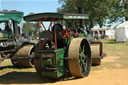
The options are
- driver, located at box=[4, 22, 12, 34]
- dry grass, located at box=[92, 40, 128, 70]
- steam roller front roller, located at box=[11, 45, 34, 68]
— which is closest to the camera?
steam roller front roller, located at box=[11, 45, 34, 68]

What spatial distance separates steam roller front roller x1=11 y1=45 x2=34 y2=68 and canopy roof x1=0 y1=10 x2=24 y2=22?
4.24 feet

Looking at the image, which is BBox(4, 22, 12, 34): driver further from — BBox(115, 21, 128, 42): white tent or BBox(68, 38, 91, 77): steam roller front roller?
BBox(115, 21, 128, 42): white tent

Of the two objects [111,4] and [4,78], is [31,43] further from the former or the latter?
[111,4]

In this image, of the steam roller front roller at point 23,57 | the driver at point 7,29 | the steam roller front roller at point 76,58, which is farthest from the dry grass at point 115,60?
the driver at point 7,29

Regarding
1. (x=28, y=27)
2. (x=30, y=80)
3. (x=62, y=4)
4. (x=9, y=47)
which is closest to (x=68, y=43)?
(x=30, y=80)

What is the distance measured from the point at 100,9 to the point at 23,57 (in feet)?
94.8

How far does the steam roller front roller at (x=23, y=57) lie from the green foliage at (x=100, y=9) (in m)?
27.5

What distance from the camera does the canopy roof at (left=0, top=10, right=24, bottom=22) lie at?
766 centimetres

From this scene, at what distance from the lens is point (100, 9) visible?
34156mm

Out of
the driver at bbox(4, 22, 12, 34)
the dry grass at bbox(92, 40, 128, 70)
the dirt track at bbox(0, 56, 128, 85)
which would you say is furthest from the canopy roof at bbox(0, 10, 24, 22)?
the dry grass at bbox(92, 40, 128, 70)

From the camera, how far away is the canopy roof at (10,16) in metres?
7.66

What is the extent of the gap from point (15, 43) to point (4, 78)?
183cm

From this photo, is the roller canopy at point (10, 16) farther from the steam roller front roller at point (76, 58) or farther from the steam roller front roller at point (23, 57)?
the steam roller front roller at point (76, 58)

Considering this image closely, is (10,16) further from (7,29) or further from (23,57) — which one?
(23,57)
